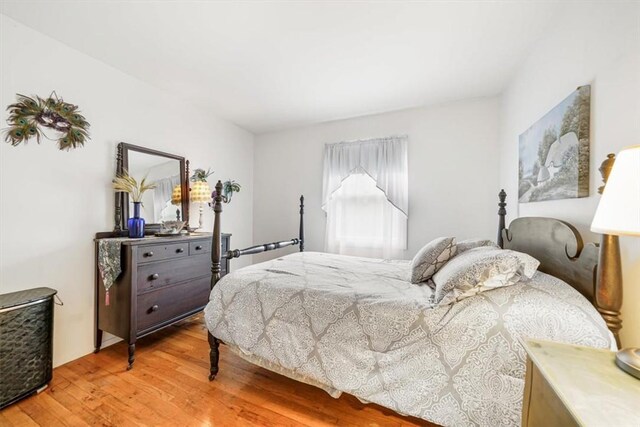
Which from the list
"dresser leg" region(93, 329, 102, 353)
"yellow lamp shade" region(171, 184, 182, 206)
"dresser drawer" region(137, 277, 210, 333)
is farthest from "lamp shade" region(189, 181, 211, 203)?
"dresser leg" region(93, 329, 102, 353)

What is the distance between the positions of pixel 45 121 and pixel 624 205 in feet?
10.8

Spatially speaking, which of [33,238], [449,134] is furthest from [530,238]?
[33,238]

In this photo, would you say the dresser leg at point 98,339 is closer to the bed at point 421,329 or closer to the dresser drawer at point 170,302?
the dresser drawer at point 170,302

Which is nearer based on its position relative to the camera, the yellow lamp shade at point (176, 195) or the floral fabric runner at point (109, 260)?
the floral fabric runner at point (109, 260)

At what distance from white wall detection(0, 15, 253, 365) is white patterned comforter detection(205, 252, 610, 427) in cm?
133

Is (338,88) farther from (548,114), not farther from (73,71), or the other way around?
(73,71)

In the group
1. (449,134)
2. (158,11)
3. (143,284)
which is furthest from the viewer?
(449,134)

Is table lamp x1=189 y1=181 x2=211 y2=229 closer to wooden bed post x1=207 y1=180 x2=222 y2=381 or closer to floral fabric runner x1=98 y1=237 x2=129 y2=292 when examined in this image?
floral fabric runner x1=98 y1=237 x2=129 y2=292

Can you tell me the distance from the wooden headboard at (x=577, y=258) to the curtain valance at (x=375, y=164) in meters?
1.32

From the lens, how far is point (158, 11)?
1.62 meters

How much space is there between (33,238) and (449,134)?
13.2 feet

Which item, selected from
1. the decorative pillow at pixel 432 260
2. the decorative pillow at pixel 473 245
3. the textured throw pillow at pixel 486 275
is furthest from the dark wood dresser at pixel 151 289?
the decorative pillow at pixel 473 245

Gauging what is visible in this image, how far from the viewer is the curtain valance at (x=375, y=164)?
10.2 feet

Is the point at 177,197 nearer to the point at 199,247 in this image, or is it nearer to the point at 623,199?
the point at 199,247
